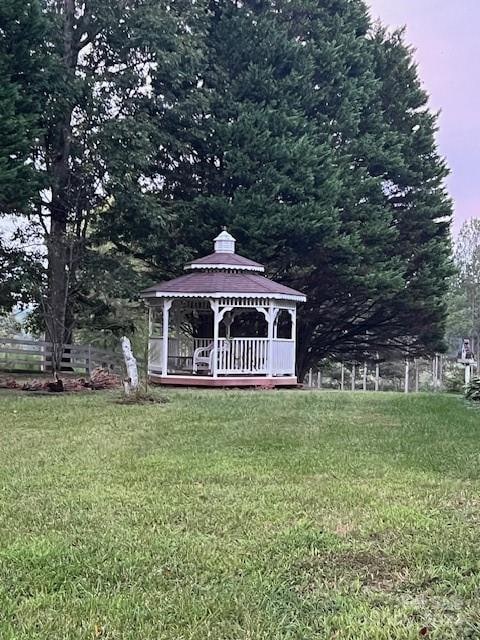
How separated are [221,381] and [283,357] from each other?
200 cm

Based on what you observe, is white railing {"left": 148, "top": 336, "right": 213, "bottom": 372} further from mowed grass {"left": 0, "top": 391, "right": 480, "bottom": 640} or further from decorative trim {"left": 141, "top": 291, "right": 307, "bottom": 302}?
mowed grass {"left": 0, "top": 391, "right": 480, "bottom": 640}

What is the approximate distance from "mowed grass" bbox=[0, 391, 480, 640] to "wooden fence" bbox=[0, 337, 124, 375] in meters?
10.3

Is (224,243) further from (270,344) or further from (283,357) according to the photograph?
(283,357)

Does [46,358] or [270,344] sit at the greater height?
[270,344]

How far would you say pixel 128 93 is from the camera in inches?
704

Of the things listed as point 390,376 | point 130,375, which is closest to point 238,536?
point 130,375

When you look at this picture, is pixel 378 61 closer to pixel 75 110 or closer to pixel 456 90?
pixel 456 90

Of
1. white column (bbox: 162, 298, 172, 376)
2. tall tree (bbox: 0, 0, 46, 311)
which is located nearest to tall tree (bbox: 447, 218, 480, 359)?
white column (bbox: 162, 298, 172, 376)

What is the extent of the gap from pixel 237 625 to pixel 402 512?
1727 mm

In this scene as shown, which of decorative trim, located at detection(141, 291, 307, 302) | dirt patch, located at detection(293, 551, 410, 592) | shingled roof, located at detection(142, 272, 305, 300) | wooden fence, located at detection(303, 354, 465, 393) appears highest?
shingled roof, located at detection(142, 272, 305, 300)

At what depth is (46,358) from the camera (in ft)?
56.3

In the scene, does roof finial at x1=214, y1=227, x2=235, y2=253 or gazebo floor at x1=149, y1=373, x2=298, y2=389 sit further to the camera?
roof finial at x1=214, y1=227, x2=235, y2=253

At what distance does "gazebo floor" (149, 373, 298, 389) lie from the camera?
14.4 metres

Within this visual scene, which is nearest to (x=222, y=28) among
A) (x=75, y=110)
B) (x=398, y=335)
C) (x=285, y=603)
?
(x=75, y=110)
